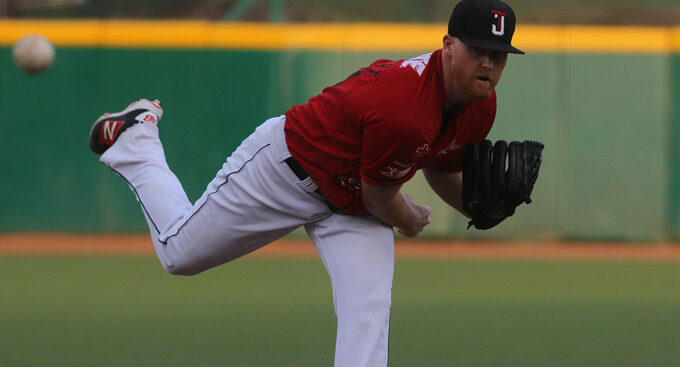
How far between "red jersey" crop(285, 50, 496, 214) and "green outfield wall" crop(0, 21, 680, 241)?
25.2 ft

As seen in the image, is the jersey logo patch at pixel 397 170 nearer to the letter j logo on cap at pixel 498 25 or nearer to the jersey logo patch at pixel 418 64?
the jersey logo patch at pixel 418 64

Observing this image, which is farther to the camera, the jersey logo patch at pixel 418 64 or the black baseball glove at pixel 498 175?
the black baseball glove at pixel 498 175

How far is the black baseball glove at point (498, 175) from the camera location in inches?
134

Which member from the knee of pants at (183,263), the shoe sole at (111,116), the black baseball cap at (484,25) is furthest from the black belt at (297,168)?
the shoe sole at (111,116)

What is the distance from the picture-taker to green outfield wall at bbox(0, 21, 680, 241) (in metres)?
11.0

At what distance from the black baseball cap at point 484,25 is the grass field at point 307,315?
6.77ft

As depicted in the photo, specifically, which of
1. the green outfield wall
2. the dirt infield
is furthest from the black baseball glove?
the green outfield wall

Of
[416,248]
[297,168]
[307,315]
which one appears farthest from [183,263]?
[416,248]

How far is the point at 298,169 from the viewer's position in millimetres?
3414

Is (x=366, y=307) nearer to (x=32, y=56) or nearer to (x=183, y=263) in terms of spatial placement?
(x=183, y=263)

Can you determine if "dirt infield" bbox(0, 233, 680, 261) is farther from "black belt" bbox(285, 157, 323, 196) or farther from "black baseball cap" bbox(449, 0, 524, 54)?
"black baseball cap" bbox(449, 0, 524, 54)

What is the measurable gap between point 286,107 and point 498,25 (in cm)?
833

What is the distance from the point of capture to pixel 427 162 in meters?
3.46

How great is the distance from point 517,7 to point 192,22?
4.44m
